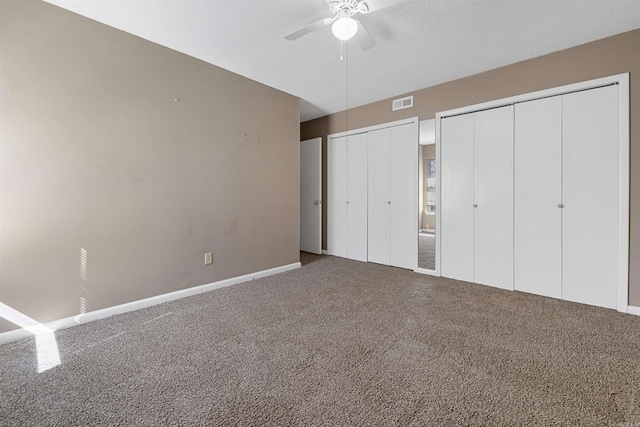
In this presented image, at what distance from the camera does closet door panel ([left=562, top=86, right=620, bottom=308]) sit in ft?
8.41

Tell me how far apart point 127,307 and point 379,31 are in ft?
11.0

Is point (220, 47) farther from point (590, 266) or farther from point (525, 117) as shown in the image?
point (590, 266)

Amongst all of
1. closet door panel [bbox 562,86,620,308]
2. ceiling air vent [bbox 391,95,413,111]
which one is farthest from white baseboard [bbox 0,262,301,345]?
closet door panel [bbox 562,86,620,308]

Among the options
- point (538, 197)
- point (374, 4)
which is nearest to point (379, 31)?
point (374, 4)

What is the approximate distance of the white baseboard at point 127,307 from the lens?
2020mm

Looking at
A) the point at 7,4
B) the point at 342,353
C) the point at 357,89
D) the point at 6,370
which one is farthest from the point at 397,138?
the point at 6,370

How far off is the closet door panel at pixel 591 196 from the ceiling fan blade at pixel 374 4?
2114 mm

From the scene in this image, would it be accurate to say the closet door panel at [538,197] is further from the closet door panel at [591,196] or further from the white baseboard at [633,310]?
the white baseboard at [633,310]

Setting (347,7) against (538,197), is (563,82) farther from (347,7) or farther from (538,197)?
(347,7)

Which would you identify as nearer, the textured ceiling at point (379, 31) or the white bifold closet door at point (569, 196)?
the textured ceiling at point (379, 31)

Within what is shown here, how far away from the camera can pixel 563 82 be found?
9.09ft

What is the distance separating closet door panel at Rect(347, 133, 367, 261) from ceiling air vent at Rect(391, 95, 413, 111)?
62 centimetres

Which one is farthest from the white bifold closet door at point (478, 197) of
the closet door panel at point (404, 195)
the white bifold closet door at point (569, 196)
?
the closet door panel at point (404, 195)

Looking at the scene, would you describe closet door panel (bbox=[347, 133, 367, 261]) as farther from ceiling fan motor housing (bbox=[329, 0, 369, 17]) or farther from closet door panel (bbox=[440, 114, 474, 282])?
ceiling fan motor housing (bbox=[329, 0, 369, 17])
